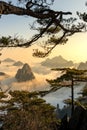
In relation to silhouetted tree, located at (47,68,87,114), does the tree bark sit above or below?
above

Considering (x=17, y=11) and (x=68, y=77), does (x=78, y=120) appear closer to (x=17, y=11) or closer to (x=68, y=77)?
(x=68, y=77)

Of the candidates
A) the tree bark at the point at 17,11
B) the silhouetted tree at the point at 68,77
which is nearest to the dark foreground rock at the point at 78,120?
the silhouetted tree at the point at 68,77

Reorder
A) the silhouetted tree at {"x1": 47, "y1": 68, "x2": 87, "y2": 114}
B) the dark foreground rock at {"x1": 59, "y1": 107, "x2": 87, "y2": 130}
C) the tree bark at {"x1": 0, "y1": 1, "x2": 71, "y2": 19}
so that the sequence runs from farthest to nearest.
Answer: the silhouetted tree at {"x1": 47, "y1": 68, "x2": 87, "y2": 114}
the dark foreground rock at {"x1": 59, "y1": 107, "x2": 87, "y2": 130}
the tree bark at {"x1": 0, "y1": 1, "x2": 71, "y2": 19}

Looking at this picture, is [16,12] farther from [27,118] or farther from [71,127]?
[71,127]

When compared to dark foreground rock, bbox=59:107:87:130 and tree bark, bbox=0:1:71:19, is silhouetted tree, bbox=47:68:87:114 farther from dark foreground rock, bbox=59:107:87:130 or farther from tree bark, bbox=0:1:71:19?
tree bark, bbox=0:1:71:19

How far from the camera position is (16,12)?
27.7 feet

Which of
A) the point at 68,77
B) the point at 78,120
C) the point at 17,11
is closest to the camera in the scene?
the point at 17,11

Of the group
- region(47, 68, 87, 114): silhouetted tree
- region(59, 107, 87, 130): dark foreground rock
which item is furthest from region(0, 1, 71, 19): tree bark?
region(47, 68, 87, 114): silhouetted tree

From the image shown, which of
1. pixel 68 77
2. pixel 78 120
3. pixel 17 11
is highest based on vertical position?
pixel 17 11

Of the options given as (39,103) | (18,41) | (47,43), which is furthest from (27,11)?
(39,103)

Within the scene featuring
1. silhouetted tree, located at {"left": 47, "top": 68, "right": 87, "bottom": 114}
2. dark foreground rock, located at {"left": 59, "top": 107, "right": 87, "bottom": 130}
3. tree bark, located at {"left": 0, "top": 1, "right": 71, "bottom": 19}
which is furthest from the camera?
silhouetted tree, located at {"left": 47, "top": 68, "right": 87, "bottom": 114}

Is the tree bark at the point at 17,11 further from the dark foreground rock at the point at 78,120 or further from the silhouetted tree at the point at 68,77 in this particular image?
the silhouetted tree at the point at 68,77

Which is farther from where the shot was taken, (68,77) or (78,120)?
(68,77)

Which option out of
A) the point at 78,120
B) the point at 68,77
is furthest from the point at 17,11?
the point at 68,77
